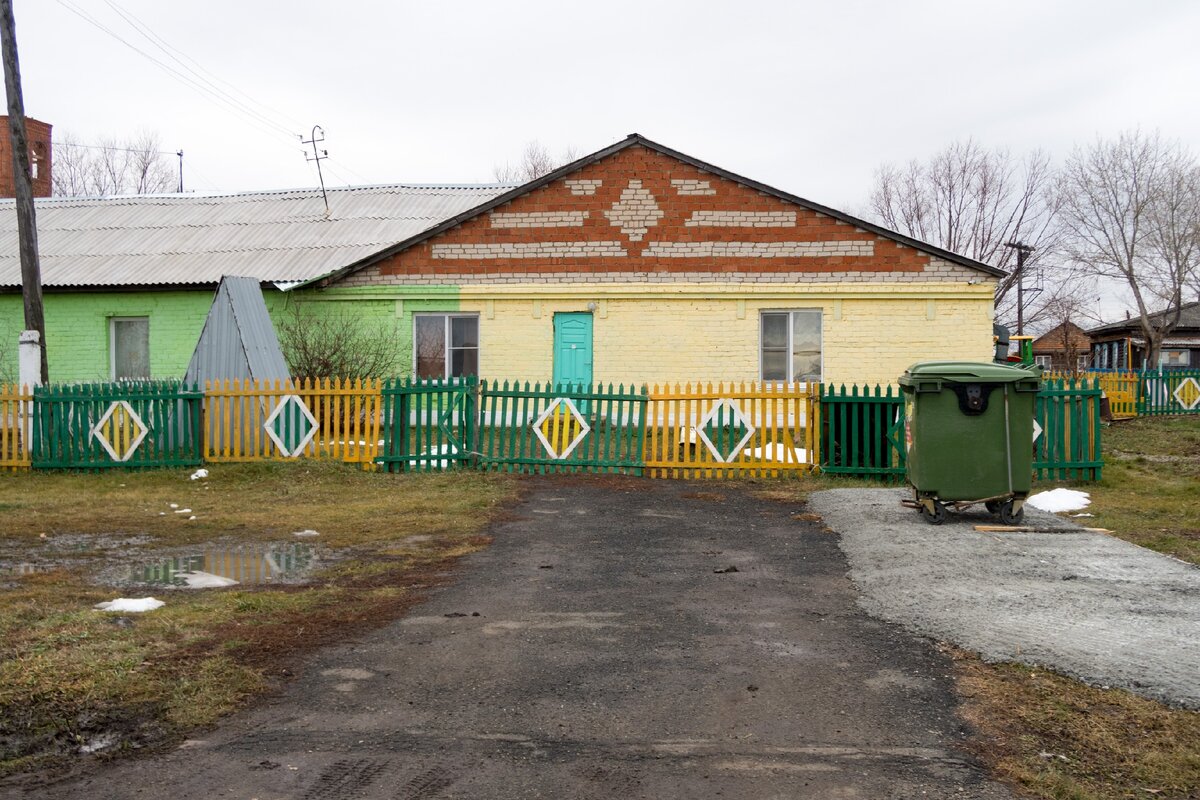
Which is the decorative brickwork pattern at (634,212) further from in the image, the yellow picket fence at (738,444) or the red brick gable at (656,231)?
the yellow picket fence at (738,444)

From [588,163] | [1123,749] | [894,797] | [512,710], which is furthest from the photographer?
[588,163]

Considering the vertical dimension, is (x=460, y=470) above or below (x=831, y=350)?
below

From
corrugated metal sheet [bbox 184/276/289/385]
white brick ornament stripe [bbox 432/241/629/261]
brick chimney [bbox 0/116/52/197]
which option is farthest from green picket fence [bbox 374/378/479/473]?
brick chimney [bbox 0/116/52/197]

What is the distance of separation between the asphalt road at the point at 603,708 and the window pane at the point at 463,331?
1268cm

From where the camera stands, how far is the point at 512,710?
466 centimetres

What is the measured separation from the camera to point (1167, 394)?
1261 inches

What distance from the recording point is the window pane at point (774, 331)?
19406mm

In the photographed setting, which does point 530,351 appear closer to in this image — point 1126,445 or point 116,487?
point 116,487

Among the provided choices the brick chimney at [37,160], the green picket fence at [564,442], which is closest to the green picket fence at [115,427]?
the green picket fence at [564,442]

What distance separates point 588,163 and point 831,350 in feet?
17.6

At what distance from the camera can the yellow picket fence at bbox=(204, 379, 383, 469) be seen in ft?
47.1

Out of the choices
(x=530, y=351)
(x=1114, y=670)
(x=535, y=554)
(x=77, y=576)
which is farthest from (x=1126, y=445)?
(x=77, y=576)

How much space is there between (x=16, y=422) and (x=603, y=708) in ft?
41.6

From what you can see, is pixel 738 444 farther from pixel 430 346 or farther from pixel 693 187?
pixel 430 346
